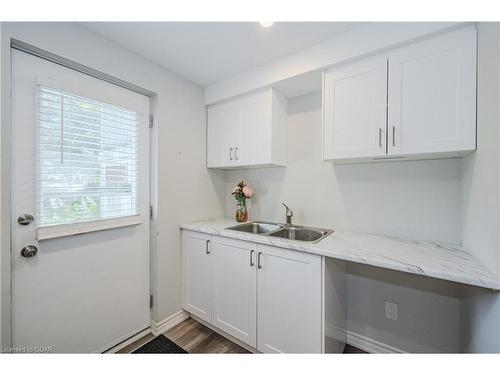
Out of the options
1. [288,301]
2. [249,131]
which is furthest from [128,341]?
[249,131]

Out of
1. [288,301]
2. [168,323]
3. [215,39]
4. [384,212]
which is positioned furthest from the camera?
[168,323]

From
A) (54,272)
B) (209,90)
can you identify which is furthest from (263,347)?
(209,90)

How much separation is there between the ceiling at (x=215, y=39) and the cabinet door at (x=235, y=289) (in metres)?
1.50

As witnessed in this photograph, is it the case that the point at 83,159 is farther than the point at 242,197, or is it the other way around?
the point at 242,197

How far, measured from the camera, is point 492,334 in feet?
2.93

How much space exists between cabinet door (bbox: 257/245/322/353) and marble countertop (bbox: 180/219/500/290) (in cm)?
10

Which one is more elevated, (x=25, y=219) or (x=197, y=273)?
Answer: (x=25, y=219)

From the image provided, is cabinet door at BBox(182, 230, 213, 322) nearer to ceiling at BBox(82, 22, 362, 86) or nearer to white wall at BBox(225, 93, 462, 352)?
white wall at BBox(225, 93, 462, 352)

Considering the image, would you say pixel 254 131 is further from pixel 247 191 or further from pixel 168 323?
pixel 168 323

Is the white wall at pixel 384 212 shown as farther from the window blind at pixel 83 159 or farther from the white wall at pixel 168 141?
the window blind at pixel 83 159

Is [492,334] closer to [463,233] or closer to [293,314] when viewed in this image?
[463,233]

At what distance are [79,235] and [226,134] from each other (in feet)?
4.80

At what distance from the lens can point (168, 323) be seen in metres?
1.87

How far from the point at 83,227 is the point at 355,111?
2.03m
